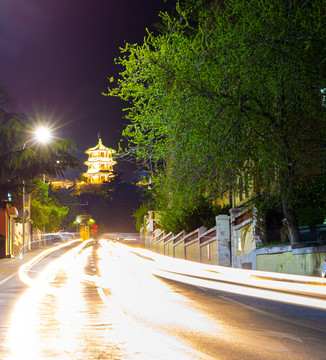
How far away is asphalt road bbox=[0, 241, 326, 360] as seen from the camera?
22.7 feet

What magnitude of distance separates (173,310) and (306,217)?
1012 centimetres

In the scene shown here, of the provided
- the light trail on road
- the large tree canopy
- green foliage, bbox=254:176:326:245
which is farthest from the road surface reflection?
green foliage, bbox=254:176:326:245

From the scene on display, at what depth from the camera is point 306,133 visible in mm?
16219

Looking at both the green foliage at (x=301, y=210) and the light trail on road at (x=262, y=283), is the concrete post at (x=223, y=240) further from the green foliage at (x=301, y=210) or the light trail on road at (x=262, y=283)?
the green foliage at (x=301, y=210)

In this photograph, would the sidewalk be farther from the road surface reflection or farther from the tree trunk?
the tree trunk

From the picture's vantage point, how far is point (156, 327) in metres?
8.93

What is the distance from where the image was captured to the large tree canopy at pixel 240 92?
A: 46.9 ft

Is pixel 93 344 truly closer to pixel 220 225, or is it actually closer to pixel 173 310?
pixel 173 310

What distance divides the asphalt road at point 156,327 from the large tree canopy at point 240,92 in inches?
143

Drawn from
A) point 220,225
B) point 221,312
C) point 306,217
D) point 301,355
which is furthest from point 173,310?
point 220,225

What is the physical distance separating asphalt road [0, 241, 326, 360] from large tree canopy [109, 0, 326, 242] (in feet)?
12.0

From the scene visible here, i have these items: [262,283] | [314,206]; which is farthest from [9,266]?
[262,283]

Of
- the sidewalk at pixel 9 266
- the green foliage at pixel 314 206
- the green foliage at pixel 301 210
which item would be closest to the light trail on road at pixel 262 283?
the green foliage at pixel 301 210

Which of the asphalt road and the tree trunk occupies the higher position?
the tree trunk
